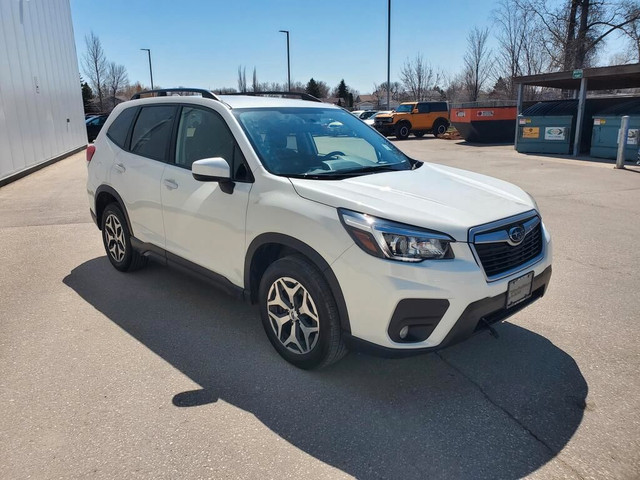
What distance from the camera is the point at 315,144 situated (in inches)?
153

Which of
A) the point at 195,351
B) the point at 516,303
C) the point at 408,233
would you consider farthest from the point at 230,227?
the point at 516,303

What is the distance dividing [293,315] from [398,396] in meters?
0.81

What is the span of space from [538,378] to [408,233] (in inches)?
55.1

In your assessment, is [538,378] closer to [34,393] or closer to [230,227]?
[230,227]

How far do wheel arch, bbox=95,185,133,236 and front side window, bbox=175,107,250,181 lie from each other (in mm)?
1048

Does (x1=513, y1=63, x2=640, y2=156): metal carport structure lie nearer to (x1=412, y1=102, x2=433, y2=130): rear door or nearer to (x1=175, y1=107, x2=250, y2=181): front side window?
(x1=412, y1=102, x2=433, y2=130): rear door

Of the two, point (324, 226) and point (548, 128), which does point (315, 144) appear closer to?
point (324, 226)

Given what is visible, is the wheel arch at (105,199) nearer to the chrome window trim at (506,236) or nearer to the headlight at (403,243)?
the headlight at (403,243)

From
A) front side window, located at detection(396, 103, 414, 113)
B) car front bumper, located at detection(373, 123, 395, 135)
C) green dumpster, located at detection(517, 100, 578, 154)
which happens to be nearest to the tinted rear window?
green dumpster, located at detection(517, 100, 578, 154)

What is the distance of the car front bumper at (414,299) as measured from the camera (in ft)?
8.66

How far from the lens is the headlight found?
2.69 meters

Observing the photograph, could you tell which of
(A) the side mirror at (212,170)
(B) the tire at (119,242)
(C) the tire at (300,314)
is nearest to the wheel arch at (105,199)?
(B) the tire at (119,242)

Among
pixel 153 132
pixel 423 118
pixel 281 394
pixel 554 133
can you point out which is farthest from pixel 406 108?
pixel 281 394

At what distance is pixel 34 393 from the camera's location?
121 inches
